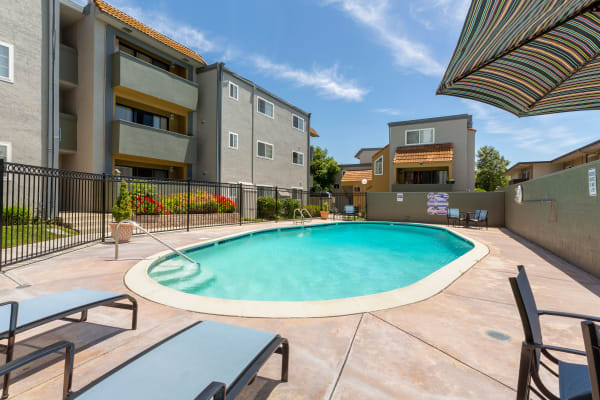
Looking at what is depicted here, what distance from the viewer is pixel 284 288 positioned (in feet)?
19.9

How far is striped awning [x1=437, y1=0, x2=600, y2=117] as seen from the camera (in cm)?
195

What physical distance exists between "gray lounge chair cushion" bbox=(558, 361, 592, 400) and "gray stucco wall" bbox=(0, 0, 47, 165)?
1428 cm

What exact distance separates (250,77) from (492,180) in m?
32.7

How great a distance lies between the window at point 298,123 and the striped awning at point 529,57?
67.0ft

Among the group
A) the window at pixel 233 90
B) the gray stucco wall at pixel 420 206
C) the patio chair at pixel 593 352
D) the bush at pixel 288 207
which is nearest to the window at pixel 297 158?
the bush at pixel 288 207

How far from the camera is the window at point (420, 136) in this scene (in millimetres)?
21748

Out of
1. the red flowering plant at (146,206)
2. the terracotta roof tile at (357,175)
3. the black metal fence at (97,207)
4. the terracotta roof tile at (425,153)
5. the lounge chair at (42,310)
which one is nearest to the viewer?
the lounge chair at (42,310)

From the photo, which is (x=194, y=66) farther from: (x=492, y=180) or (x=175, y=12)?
(x=492, y=180)

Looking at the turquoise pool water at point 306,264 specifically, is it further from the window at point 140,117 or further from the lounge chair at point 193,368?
the window at point 140,117

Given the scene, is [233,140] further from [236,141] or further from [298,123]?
[298,123]

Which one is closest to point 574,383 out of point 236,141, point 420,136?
point 236,141

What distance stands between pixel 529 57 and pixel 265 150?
18226 millimetres

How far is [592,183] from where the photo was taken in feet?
17.5

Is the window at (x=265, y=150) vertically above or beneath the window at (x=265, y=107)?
beneath
